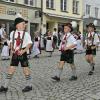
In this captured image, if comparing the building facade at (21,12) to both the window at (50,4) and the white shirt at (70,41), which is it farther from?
the white shirt at (70,41)

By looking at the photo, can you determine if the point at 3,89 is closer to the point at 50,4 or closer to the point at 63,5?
the point at 50,4

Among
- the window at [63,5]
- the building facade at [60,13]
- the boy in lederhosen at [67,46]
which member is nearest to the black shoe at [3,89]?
the boy in lederhosen at [67,46]

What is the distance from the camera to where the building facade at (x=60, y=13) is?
33.2m

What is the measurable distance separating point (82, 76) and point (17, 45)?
347 centimetres

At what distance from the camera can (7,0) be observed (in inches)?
1131

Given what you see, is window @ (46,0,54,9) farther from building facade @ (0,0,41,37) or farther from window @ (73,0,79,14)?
window @ (73,0,79,14)

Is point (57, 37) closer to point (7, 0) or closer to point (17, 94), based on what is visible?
point (7, 0)

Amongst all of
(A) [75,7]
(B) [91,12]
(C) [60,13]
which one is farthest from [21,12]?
(B) [91,12]

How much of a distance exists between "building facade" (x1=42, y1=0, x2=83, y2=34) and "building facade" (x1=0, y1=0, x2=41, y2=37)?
98 cm

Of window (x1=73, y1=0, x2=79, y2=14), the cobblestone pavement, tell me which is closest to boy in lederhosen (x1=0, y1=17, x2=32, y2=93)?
the cobblestone pavement

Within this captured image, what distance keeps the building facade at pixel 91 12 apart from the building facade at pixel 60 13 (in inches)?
43.7

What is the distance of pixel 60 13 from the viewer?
3562 centimetres

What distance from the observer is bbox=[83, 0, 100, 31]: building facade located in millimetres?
40312

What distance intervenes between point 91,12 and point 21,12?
13804 millimetres
